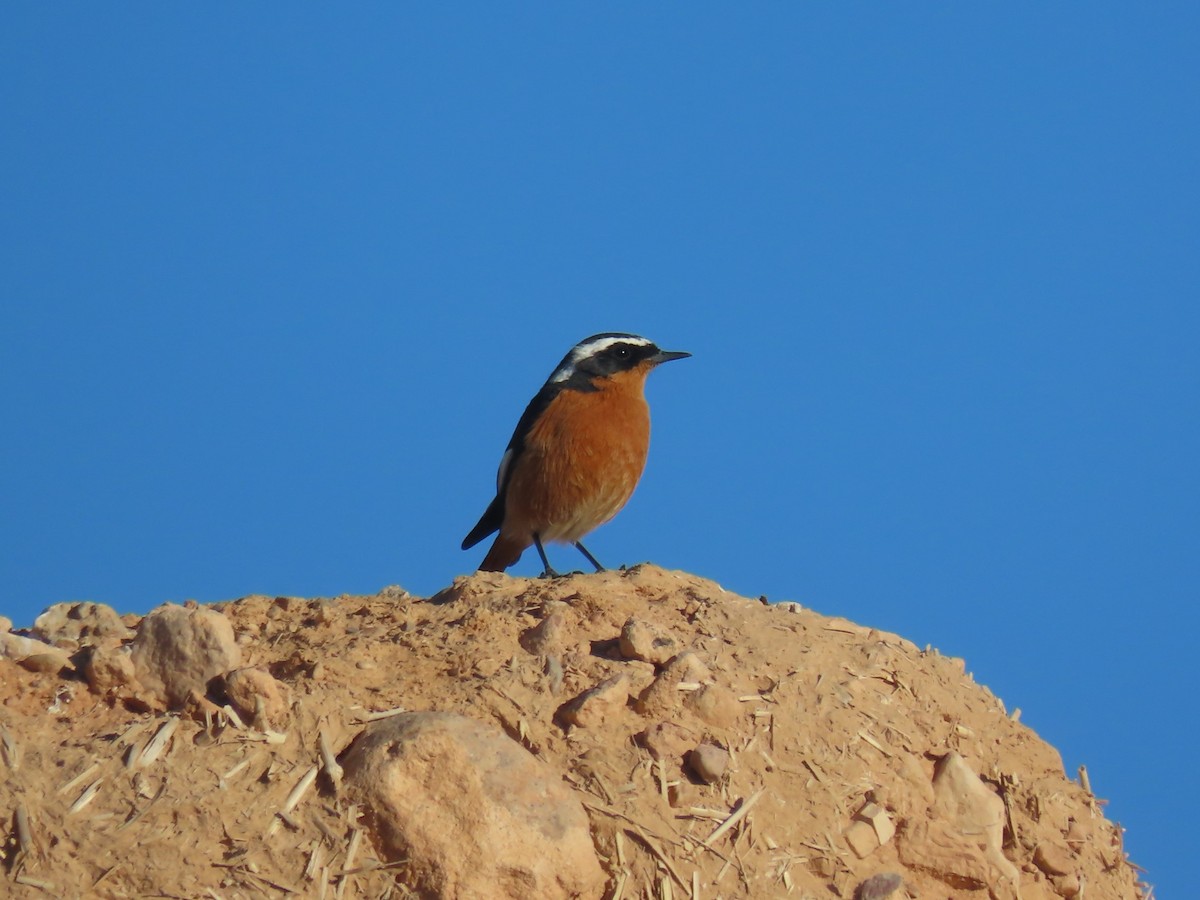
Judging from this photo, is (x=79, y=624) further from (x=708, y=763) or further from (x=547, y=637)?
(x=708, y=763)

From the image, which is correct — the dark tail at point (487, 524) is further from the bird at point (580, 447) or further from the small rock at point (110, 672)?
the small rock at point (110, 672)

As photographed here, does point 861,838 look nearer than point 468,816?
No

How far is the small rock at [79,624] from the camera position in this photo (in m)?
6.13

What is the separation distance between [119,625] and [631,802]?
9.87 feet

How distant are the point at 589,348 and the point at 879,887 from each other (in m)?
6.22

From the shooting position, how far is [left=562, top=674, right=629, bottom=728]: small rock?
16.9ft

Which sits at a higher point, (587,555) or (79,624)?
(587,555)

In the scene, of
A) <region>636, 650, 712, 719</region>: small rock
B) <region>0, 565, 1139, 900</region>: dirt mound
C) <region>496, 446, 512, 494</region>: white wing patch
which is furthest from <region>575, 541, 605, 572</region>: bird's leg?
<region>636, 650, 712, 719</region>: small rock

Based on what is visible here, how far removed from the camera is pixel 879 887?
4.95 metres

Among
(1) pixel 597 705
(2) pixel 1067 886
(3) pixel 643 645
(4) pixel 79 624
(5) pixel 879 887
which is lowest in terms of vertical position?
(5) pixel 879 887

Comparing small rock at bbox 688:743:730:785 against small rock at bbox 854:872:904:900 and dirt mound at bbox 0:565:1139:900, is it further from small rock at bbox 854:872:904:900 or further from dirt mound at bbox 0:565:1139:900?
small rock at bbox 854:872:904:900

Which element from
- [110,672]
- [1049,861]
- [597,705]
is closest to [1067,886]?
[1049,861]

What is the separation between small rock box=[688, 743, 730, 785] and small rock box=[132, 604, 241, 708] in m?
1.92

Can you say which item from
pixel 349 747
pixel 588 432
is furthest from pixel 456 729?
pixel 588 432
